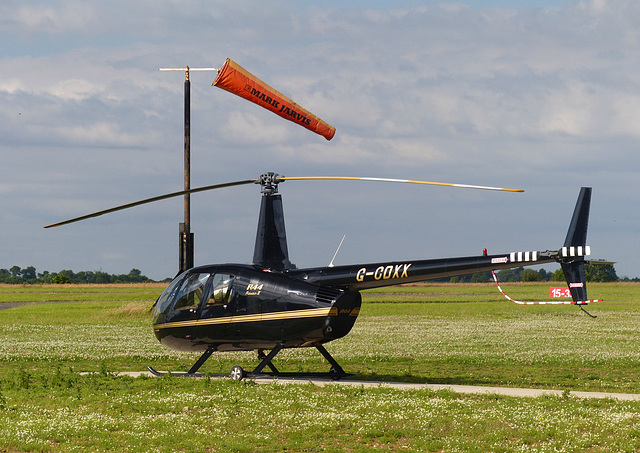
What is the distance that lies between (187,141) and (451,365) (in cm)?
1505

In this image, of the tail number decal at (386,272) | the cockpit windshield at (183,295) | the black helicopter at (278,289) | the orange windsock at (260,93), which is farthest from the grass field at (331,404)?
the orange windsock at (260,93)

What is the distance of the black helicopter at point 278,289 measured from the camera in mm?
17656

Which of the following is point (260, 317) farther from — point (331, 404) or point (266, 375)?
point (331, 404)

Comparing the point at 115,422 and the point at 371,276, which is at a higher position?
the point at 371,276

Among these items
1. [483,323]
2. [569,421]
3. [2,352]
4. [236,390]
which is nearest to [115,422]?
[236,390]

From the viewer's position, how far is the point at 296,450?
1225cm

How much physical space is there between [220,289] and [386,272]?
4.33 meters

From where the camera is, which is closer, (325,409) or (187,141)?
(325,409)

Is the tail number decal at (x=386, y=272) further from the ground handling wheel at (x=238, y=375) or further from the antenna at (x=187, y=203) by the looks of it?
the antenna at (x=187, y=203)

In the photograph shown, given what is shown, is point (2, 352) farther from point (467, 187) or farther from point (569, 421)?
Result: point (569, 421)

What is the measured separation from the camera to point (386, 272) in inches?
720

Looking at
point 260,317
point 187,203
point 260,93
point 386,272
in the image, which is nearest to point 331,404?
point 260,317

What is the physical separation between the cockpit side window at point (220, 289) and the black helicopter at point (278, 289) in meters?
0.03

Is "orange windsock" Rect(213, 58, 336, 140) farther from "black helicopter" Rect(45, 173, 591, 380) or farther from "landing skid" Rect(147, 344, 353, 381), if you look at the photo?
"landing skid" Rect(147, 344, 353, 381)
